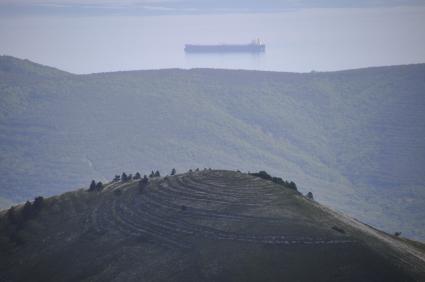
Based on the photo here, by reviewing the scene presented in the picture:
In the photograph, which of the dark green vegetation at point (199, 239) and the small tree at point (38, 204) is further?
the small tree at point (38, 204)

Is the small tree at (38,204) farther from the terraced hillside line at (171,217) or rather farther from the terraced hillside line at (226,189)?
the terraced hillside line at (226,189)

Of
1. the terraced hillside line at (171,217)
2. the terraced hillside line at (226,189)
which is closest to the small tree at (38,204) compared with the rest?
the terraced hillside line at (171,217)

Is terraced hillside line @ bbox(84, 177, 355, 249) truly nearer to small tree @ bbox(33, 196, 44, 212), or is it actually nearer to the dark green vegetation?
the dark green vegetation

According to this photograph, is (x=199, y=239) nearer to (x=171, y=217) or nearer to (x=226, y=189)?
(x=171, y=217)

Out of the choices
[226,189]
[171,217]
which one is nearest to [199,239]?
[171,217]

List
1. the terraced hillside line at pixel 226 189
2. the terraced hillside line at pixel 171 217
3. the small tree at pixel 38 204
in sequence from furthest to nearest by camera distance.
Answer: the small tree at pixel 38 204 < the terraced hillside line at pixel 226 189 < the terraced hillside line at pixel 171 217

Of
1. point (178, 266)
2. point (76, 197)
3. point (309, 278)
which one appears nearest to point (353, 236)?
point (309, 278)

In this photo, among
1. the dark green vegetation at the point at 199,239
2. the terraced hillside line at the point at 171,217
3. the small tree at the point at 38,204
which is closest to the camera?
the dark green vegetation at the point at 199,239

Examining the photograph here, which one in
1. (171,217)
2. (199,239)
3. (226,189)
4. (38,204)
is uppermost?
(226,189)
